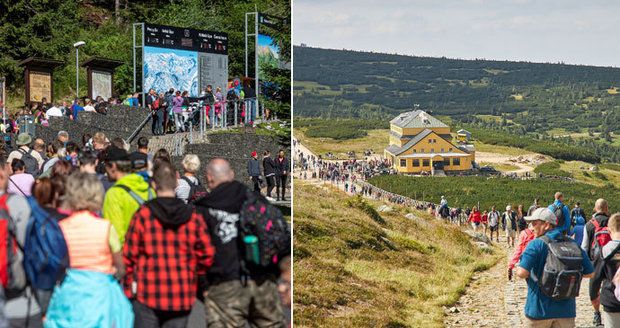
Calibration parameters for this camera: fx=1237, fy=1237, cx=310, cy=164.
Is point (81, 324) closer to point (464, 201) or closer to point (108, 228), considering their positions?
point (108, 228)

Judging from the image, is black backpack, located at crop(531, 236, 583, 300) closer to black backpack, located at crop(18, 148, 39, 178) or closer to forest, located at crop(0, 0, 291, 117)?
black backpack, located at crop(18, 148, 39, 178)

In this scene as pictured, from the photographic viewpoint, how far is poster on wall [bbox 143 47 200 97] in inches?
1037

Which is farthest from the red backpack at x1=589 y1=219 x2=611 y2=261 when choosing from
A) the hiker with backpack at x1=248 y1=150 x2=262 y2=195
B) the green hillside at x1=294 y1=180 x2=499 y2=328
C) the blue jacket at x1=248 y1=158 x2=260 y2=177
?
the green hillside at x1=294 y1=180 x2=499 y2=328

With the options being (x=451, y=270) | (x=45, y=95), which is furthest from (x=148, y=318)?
(x=451, y=270)

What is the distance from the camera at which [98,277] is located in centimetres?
530

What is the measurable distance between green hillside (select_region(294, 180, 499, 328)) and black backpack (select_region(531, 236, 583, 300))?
54.9 feet

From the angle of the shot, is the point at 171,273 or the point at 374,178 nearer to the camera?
the point at 171,273

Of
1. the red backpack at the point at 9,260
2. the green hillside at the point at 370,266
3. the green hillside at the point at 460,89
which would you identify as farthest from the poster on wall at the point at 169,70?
the red backpack at the point at 9,260

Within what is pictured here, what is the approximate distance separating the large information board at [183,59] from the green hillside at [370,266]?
3311 mm

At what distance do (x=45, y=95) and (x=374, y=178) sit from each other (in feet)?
40.4

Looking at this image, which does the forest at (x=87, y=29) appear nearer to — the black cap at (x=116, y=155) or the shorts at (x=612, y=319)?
the shorts at (x=612, y=319)

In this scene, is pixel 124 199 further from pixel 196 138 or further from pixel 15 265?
pixel 196 138

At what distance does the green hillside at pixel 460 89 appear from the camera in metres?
42.0

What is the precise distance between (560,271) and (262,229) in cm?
157
